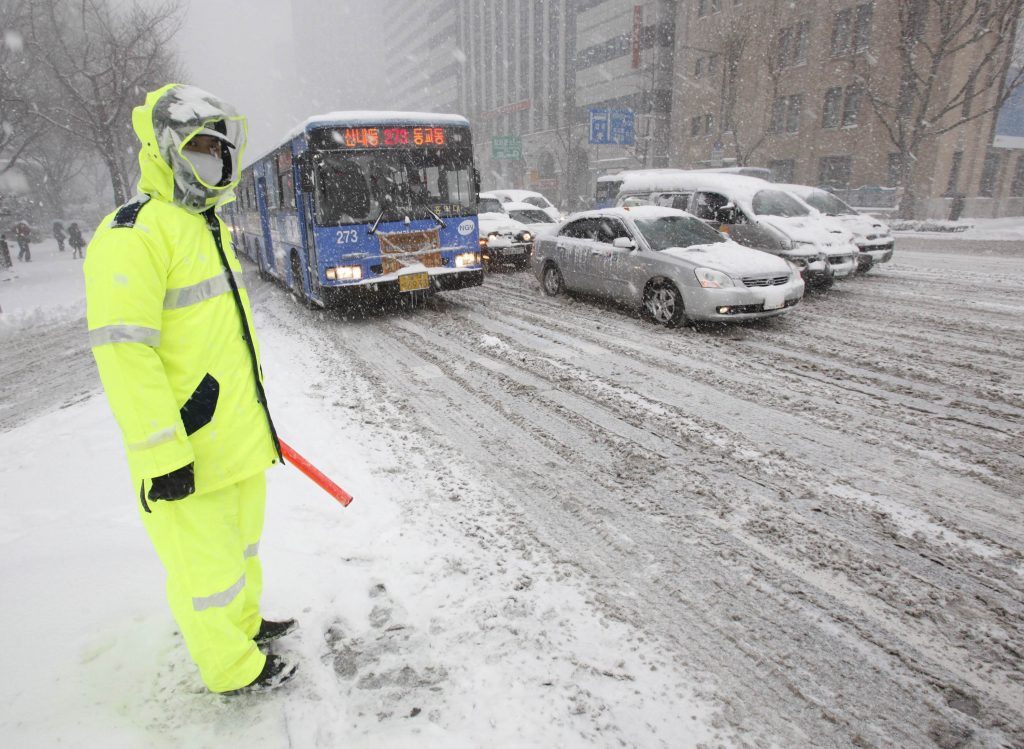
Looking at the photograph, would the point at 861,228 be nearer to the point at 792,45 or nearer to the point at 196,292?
the point at 196,292

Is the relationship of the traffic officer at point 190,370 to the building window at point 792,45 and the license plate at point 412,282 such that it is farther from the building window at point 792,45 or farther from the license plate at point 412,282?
the building window at point 792,45

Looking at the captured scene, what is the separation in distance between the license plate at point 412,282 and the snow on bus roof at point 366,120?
2351 mm

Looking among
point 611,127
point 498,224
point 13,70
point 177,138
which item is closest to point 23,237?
point 13,70

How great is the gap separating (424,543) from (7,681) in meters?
1.83

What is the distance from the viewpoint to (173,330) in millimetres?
2039

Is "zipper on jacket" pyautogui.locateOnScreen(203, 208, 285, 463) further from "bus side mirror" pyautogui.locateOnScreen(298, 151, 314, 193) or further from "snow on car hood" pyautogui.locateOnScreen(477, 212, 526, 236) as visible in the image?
"snow on car hood" pyautogui.locateOnScreen(477, 212, 526, 236)

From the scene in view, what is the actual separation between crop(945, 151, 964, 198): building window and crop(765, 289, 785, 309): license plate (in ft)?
96.4

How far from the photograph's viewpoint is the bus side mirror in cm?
858

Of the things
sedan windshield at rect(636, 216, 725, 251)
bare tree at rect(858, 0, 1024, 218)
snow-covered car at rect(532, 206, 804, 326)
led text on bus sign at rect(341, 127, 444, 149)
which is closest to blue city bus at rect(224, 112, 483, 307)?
led text on bus sign at rect(341, 127, 444, 149)

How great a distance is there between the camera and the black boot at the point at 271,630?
2.52m

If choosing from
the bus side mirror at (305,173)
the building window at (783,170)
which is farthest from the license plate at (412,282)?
the building window at (783,170)

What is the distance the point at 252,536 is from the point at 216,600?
320 mm

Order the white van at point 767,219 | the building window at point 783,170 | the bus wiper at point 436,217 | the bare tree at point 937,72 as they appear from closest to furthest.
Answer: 1. the bus wiper at point 436,217
2. the white van at point 767,219
3. the bare tree at point 937,72
4. the building window at point 783,170

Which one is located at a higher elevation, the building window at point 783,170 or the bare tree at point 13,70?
the bare tree at point 13,70
